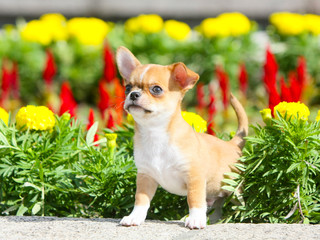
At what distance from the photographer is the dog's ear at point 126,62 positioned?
2.92 meters

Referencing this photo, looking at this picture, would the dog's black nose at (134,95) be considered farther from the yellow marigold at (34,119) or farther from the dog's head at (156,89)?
the yellow marigold at (34,119)

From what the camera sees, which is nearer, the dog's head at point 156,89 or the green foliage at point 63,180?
the dog's head at point 156,89

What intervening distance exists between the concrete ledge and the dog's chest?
21 centimetres

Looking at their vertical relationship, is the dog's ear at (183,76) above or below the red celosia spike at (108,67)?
above

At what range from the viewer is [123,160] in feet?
10.8

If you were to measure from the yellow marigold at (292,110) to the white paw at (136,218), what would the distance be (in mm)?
815

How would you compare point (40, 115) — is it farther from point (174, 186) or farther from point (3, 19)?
point (3, 19)

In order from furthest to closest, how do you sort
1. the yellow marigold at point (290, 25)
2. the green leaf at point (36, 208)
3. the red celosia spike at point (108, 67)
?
the yellow marigold at point (290, 25)
the red celosia spike at point (108, 67)
the green leaf at point (36, 208)

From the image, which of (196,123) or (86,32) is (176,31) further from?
(196,123)

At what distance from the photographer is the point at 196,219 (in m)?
2.75

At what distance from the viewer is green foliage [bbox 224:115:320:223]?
9.89ft

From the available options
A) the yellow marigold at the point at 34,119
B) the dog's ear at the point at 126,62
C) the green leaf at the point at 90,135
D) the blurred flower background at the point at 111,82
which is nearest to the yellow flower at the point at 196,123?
the blurred flower background at the point at 111,82

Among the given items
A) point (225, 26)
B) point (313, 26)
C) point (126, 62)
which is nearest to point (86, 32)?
point (225, 26)

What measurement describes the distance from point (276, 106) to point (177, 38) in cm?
380
